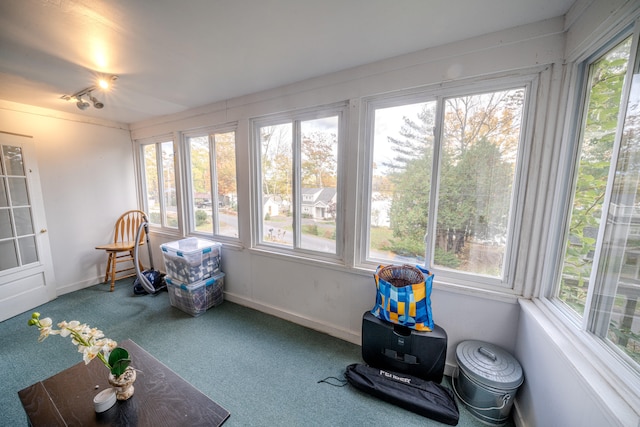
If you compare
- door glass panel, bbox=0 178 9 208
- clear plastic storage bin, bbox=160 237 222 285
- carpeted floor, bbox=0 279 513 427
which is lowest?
carpeted floor, bbox=0 279 513 427

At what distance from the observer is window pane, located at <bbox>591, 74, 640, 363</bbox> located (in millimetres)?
867

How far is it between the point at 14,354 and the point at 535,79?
4.51 meters

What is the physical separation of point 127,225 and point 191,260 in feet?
6.46

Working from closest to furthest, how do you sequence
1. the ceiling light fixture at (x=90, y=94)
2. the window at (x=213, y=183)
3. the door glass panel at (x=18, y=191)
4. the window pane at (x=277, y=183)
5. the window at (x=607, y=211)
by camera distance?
the window at (x=607, y=211) → the ceiling light fixture at (x=90, y=94) → the window pane at (x=277, y=183) → the door glass panel at (x=18, y=191) → the window at (x=213, y=183)

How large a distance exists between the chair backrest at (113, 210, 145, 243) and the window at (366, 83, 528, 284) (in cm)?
370

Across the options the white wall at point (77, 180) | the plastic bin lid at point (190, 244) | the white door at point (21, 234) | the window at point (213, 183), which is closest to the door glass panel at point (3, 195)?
the white door at point (21, 234)

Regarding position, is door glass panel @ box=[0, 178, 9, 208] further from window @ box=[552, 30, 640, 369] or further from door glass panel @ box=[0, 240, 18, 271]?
window @ box=[552, 30, 640, 369]

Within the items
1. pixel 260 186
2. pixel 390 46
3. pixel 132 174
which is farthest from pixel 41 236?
pixel 390 46

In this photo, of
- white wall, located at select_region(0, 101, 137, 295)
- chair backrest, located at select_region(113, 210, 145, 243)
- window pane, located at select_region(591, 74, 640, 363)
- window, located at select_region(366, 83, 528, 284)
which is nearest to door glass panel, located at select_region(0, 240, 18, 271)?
white wall, located at select_region(0, 101, 137, 295)

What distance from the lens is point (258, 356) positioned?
1.89 metres

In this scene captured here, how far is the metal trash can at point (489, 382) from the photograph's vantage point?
1.34m

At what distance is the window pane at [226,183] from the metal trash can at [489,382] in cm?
257

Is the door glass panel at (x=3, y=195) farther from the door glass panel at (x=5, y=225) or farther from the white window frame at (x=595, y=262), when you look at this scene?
the white window frame at (x=595, y=262)

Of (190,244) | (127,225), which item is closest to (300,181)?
(190,244)
